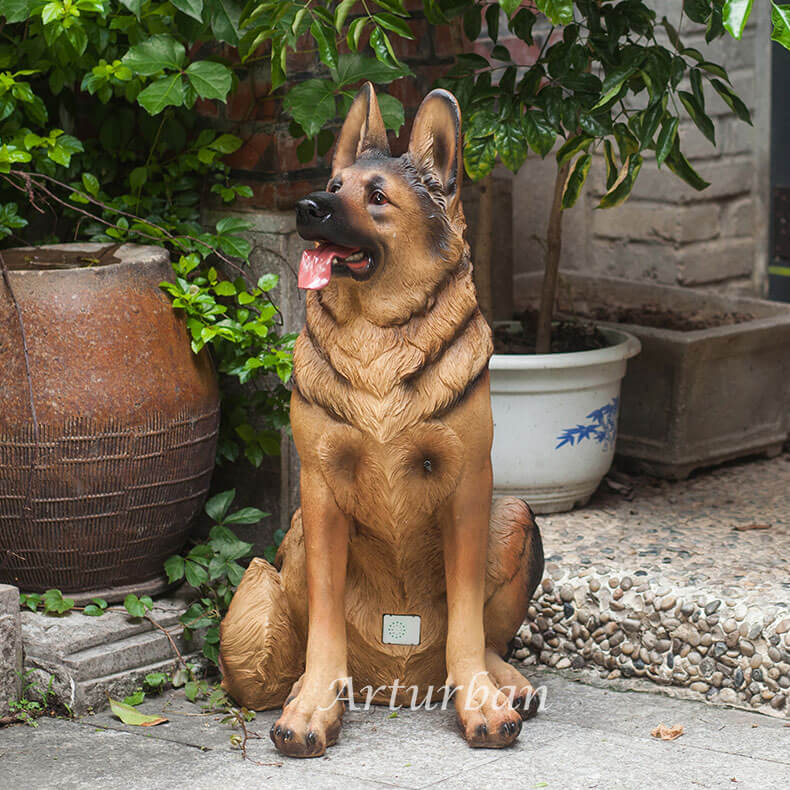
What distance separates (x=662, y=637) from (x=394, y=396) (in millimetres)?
1031

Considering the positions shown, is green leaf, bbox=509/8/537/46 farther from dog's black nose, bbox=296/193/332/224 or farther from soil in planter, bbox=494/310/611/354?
dog's black nose, bbox=296/193/332/224

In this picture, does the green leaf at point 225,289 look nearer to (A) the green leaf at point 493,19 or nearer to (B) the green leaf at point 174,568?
(B) the green leaf at point 174,568

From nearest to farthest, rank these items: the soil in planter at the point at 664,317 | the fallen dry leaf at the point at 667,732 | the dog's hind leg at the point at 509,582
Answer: the fallen dry leaf at the point at 667,732 → the dog's hind leg at the point at 509,582 → the soil in planter at the point at 664,317

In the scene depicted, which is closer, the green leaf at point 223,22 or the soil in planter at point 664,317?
the green leaf at point 223,22

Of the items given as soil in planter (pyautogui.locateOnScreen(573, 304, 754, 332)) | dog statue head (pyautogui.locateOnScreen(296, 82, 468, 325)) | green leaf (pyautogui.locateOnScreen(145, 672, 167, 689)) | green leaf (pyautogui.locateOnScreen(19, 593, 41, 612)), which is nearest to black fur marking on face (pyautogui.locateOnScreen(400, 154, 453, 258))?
dog statue head (pyautogui.locateOnScreen(296, 82, 468, 325))

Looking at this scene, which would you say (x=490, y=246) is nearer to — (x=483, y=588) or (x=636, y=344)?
(x=636, y=344)

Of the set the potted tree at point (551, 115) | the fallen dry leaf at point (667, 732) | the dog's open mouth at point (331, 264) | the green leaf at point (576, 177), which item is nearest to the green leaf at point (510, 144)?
the potted tree at point (551, 115)

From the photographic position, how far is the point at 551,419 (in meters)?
3.76

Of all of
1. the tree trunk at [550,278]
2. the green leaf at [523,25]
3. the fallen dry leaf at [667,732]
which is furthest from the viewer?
the tree trunk at [550,278]

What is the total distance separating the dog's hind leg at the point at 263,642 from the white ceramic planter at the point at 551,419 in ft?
3.14

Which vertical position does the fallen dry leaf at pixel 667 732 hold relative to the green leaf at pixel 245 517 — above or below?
below

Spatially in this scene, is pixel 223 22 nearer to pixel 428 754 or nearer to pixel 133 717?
pixel 133 717

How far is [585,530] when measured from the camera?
3723 mm

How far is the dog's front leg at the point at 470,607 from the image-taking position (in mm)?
2766
